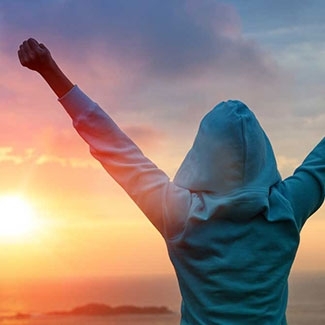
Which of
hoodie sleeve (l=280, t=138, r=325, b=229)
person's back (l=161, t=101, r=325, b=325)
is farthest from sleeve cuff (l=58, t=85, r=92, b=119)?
hoodie sleeve (l=280, t=138, r=325, b=229)

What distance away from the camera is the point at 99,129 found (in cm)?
258

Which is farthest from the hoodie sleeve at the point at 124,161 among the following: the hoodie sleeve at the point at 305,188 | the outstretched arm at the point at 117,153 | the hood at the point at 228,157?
the hoodie sleeve at the point at 305,188

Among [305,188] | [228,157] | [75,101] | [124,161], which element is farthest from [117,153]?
[305,188]

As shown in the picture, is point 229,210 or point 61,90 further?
point 61,90

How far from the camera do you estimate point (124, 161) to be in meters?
2.57

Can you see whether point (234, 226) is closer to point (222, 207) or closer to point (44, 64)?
point (222, 207)

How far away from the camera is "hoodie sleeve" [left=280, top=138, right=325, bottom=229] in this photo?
2.58m

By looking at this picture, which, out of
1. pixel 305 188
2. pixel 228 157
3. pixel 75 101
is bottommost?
pixel 305 188

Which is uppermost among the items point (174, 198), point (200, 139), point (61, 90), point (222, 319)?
point (61, 90)

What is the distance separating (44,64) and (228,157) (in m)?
0.77

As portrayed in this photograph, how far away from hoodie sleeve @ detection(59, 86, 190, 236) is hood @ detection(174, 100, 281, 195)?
4.4 inches

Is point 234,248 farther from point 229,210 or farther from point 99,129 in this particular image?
point 99,129

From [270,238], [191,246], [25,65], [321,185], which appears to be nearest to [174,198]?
[191,246]

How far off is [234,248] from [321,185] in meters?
0.42
